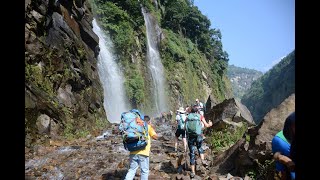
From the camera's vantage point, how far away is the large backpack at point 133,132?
6039 mm

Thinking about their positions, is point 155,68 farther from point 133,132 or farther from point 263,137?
point 133,132

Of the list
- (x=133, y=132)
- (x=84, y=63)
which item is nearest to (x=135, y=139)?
(x=133, y=132)

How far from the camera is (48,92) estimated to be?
Result: 1393cm

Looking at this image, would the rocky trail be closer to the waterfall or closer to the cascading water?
the cascading water

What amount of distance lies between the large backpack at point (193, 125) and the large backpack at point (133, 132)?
2019mm

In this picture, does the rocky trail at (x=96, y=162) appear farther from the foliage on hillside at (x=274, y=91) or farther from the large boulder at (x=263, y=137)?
the foliage on hillside at (x=274, y=91)

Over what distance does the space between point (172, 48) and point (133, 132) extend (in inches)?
1398

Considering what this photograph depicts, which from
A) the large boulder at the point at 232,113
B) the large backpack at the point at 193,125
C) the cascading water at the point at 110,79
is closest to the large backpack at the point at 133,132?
the large backpack at the point at 193,125

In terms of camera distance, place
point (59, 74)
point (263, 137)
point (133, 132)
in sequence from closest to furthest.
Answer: point (133, 132), point (263, 137), point (59, 74)

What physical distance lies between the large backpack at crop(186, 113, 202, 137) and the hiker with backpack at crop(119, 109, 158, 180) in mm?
1920

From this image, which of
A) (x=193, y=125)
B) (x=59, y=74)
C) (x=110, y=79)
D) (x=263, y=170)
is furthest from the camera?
(x=110, y=79)

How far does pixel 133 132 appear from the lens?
604 centimetres

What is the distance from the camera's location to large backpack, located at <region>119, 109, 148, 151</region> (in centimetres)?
604
